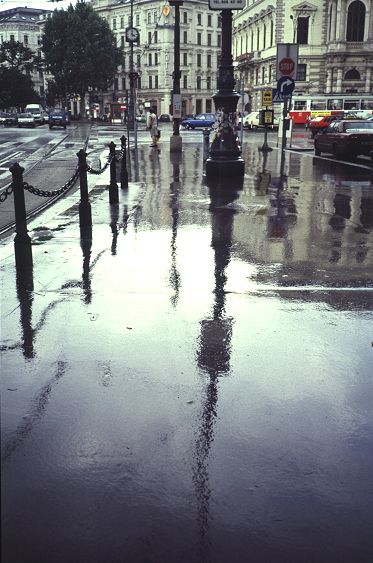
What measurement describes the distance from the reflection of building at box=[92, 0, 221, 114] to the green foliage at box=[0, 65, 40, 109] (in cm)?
2008

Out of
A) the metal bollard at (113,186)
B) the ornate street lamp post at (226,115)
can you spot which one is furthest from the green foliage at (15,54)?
the metal bollard at (113,186)

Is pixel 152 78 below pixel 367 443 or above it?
above

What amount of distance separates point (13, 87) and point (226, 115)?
8441 cm

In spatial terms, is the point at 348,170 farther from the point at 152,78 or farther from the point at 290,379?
the point at 152,78

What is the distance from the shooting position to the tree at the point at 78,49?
88.4 meters

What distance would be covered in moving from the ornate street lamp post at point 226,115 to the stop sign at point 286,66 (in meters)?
4.76

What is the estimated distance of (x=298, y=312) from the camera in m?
5.83

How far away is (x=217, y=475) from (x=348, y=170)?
18082 mm

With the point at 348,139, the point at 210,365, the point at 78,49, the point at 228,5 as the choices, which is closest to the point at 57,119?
the point at 78,49

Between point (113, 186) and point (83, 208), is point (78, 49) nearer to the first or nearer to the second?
point (113, 186)

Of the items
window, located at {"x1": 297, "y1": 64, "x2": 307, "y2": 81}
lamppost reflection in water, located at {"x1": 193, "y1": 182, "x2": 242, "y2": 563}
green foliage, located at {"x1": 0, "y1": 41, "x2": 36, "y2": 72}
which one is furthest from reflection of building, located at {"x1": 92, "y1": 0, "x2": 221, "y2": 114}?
lamppost reflection in water, located at {"x1": 193, "y1": 182, "x2": 242, "y2": 563}

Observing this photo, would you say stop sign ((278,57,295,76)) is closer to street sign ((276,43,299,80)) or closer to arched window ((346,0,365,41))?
street sign ((276,43,299,80))

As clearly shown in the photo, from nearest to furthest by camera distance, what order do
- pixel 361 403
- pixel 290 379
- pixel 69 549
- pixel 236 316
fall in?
1. pixel 69 549
2. pixel 361 403
3. pixel 290 379
4. pixel 236 316

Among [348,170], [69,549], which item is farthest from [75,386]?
[348,170]
